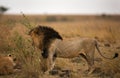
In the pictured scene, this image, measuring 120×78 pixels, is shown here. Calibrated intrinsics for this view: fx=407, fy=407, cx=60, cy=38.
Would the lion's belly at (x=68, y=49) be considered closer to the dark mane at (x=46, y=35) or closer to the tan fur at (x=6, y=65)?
the dark mane at (x=46, y=35)

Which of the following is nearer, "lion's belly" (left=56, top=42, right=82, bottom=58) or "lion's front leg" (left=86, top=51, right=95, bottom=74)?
"lion's belly" (left=56, top=42, right=82, bottom=58)

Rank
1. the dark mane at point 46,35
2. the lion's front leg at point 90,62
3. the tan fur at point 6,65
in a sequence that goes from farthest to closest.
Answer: the lion's front leg at point 90,62
the dark mane at point 46,35
the tan fur at point 6,65

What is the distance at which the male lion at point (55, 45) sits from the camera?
26.2 ft

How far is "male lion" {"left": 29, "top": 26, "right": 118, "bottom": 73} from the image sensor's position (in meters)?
8.00

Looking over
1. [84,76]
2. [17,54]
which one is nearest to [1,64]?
[17,54]

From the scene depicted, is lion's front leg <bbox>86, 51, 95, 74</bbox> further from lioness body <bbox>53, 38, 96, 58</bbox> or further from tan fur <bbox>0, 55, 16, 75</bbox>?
tan fur <bbox>0, 55, 16, 75</bbox>

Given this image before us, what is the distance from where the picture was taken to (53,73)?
26.3 ft

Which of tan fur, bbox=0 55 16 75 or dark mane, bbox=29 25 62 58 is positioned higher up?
dark mane, bbox=29 25 62 58

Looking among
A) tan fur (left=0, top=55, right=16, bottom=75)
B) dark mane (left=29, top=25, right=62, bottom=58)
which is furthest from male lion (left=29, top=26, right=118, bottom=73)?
tan fur (left=0, top=55, right=16, bottom=75)

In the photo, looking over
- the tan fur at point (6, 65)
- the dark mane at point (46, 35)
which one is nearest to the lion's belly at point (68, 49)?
the dark mane at point (46, 35)

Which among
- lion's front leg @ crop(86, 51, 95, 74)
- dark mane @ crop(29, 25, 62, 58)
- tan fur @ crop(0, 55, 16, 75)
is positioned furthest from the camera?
lion's front leg @ crop(86, 51, 95, 74)

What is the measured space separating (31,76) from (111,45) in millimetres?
4329

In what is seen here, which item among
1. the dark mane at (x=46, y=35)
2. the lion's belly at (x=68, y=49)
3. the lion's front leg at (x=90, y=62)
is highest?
the dark mane at (x=46, y=35)

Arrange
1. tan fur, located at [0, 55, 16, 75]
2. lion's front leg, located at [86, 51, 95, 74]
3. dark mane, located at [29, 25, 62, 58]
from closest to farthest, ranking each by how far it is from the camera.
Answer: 1. tan fur, located at [0, 55, 16, 75]
2. dark mane, located at [29, 25, 62, 58]
3. lion's front leg, located at [86, 51, 95, 74]
